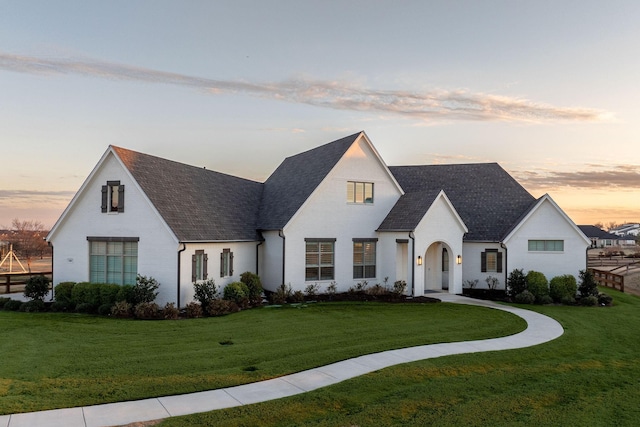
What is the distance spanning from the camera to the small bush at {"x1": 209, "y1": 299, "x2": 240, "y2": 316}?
57.6 feet

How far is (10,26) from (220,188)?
1162 centimetres

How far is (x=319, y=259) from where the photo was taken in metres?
22.9

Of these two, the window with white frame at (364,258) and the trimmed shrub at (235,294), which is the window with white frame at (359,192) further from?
the trimmed shrub at (235,294)

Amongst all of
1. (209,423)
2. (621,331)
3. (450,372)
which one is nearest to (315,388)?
(209,423)

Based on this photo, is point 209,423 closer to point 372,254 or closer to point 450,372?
point 450,372

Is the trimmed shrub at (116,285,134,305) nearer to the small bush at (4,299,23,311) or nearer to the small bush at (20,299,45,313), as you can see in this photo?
the small bush at (20,299,45,313)

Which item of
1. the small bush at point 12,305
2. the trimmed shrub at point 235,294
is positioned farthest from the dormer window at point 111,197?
the trimmed shrub at point 235,294

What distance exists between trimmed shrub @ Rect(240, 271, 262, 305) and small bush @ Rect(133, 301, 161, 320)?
457 centimetres

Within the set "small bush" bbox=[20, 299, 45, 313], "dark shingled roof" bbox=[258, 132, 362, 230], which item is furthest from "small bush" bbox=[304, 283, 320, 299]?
"small bush" bbox=[20, 299, 45, 313]

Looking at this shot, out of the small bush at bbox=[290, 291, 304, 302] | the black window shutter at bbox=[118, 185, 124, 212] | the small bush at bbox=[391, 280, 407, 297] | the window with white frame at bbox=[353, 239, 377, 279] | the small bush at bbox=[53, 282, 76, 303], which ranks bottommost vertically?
the small bush at bbox=[290, 291, 304, 302]

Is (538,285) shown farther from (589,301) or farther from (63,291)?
(63,291)

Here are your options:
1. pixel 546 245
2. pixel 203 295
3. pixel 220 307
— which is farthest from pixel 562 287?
pixel 203 295

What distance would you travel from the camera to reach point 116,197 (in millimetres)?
19016

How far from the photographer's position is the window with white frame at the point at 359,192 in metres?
24.0
